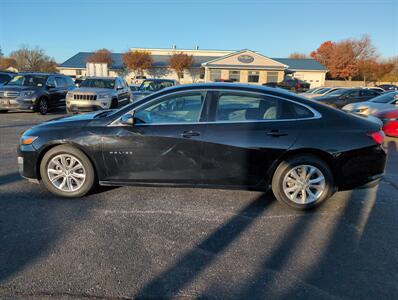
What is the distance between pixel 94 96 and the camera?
36.8ft

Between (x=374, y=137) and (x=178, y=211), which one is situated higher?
(x=374, y=137)

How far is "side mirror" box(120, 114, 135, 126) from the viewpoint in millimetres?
3677

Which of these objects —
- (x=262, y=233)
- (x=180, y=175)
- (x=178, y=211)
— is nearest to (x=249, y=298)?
(x=262, y=233)

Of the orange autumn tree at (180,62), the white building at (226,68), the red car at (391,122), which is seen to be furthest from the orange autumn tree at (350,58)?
the red car at (391,122)

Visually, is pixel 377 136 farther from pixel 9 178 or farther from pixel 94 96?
pixel 94 96

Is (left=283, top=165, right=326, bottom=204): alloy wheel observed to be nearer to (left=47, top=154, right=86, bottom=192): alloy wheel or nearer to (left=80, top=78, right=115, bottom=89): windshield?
(left=47, top=154, right=86, bottom=192): alloy wheel

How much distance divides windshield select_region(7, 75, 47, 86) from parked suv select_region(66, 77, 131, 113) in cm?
203

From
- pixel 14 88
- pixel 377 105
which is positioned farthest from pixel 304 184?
pixel 14 88

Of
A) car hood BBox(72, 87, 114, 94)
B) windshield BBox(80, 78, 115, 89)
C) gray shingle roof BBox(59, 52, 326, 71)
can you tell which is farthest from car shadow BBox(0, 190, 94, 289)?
gray shingle roof BBox(59, 52, 326, 71)

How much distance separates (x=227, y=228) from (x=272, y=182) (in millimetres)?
953

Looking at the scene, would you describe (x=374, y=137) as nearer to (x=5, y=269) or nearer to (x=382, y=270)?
(x=382, y=270)

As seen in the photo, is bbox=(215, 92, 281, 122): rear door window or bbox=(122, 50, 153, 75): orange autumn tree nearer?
bbox=(215, 92, 281, 122): rear door window

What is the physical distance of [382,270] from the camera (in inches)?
101

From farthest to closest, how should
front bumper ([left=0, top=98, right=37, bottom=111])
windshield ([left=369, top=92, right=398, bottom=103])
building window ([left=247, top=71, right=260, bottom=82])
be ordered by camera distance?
building window ([left=247, top=71, right=260, bottom=82]) < front bumper ([left=0, top=98, right=37, bottom=111]) < windshield ([left=369, top=92, right=398, bottom=103])
